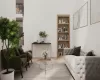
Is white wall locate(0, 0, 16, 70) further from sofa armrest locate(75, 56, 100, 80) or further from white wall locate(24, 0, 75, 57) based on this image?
sofa armrest locate(75, 56, 100, 80)

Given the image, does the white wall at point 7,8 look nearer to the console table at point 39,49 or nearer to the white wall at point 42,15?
the white wall at point 42,15

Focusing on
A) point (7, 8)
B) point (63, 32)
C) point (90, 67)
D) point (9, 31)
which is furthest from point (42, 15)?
point (90, 67)

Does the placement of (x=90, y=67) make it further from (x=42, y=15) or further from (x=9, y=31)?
(x=42, y=15)

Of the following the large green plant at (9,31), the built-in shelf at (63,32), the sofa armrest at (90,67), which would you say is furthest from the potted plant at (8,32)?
the built-in shelf at (63,32)

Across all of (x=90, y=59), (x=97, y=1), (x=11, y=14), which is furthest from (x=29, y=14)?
(x=90, y=59)

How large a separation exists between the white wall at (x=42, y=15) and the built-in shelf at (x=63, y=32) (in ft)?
0.93

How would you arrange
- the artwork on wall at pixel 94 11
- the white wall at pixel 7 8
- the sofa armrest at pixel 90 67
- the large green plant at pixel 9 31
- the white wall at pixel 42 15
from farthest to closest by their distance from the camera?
the white wall at pixel 42 15 < the white wall at pixel 7 8 < the artwork on wall at pixel 94 11 < the large green plant at pixel 9 31 < the sofa armrest at pixel 90 67

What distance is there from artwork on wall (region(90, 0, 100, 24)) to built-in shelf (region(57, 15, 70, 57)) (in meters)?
3.09

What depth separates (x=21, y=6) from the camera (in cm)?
779

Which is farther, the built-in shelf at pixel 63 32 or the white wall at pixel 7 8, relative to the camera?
the built-in shelf at pixel 63 32

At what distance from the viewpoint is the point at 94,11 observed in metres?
3.71

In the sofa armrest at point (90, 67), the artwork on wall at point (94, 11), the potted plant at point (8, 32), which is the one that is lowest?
the sofa armrest at point (90, 67)

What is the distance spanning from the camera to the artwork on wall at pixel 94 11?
3.43m

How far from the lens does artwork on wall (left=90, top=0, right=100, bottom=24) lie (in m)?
3.43
